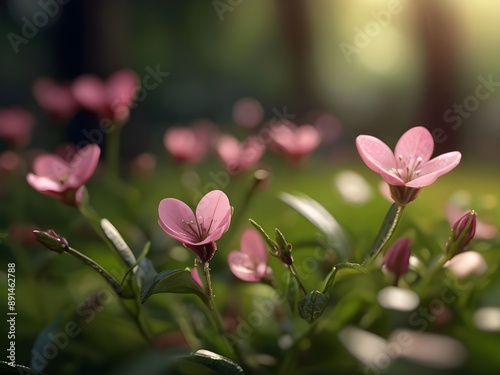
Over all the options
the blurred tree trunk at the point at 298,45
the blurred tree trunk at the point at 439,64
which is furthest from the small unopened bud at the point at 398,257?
the blurred tree trunk at the point at 298,45

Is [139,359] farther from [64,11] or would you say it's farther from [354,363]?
[64,11]

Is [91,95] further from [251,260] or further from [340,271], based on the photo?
[340,271]

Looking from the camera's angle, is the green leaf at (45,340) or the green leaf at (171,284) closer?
the green leaf at (171,284)

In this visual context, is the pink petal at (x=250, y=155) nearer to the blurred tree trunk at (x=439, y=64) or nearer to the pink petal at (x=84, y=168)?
the pink petal at (x=84, y=168)

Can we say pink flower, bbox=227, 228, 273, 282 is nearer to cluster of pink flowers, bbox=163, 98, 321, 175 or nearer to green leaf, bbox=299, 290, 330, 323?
green leaf, bbox=299, 290, 330, 323

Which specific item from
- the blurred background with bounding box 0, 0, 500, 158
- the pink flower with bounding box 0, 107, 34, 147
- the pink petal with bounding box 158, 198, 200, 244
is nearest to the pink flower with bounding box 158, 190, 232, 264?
the pink petal with bounding box 158, 198, 200, 244

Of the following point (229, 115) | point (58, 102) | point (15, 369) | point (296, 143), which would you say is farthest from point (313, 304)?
point (229, 115)

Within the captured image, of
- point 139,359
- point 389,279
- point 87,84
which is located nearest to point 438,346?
point 389,279
